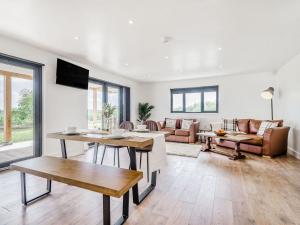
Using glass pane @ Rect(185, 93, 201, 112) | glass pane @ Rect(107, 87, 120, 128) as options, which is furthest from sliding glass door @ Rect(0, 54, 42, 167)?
glass pane @ Rect(185, 93, 201, 112)

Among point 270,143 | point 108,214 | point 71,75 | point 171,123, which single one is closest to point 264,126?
point 270,143

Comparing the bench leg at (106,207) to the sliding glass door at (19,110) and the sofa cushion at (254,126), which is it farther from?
the sofa cushion at (254,126)

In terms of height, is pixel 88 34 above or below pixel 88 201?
above

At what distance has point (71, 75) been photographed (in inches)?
160

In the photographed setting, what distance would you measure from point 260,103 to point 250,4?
14.6ft

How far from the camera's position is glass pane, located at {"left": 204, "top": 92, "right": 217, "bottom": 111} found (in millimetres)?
6348

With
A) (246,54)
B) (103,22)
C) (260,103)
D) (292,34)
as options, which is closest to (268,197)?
(292,34)

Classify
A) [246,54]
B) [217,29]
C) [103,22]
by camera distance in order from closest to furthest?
[103,22], [217,29], [246,54]

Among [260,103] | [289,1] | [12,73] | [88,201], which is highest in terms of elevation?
[289,1]

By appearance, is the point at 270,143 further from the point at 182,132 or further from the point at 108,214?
the point at 108,214

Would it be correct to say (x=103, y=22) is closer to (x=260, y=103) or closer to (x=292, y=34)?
(x=292, y=34)

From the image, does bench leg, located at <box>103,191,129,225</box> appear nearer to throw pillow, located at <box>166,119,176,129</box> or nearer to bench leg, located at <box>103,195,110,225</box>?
bench leg, located at <box>103,195,110,225</box>

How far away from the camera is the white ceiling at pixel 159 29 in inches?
82.4

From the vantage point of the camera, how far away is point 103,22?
2492mm
